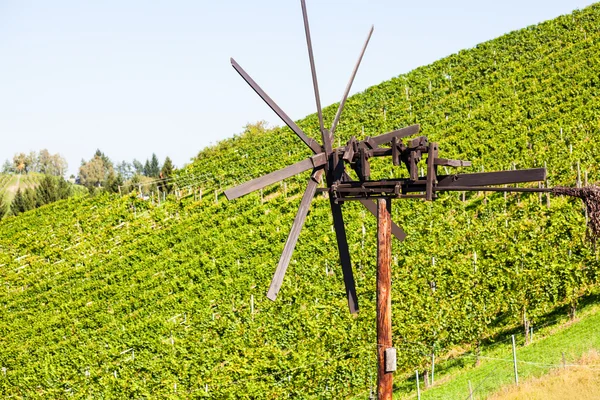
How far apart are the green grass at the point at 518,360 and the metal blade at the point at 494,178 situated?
7.23 meters

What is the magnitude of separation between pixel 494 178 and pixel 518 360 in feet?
33.3

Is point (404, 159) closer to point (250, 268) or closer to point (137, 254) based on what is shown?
point (250, 268)

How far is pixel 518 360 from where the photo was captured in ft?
61.9

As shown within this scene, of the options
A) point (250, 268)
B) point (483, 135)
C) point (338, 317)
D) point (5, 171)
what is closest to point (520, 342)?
point (338, 317)

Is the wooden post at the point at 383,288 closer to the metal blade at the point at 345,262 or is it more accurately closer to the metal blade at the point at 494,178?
the metal blade at the point at 494,178

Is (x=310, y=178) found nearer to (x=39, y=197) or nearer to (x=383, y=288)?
(x=383, y=288)

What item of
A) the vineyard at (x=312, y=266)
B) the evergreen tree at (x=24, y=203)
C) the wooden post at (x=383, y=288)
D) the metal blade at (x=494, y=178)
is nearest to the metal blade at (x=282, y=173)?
the wooden post at (x=383, y=288)

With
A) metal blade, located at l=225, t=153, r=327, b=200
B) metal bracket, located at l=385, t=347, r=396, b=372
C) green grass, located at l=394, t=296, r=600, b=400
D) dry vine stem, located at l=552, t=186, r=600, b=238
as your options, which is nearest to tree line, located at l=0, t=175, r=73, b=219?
green grass, located at l=394, t=296, r=600, b=400

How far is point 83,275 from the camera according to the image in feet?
130

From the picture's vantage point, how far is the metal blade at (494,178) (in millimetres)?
9711

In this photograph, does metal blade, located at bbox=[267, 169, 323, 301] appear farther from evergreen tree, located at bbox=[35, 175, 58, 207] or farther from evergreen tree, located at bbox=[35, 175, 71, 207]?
evergreen tree, located at bbox=[35, 175, 58, 207]

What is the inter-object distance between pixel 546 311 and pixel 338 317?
6.32 m

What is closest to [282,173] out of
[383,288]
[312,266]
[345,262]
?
[345,262]

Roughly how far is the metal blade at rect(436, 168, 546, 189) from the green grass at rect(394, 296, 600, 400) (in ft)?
23.7
